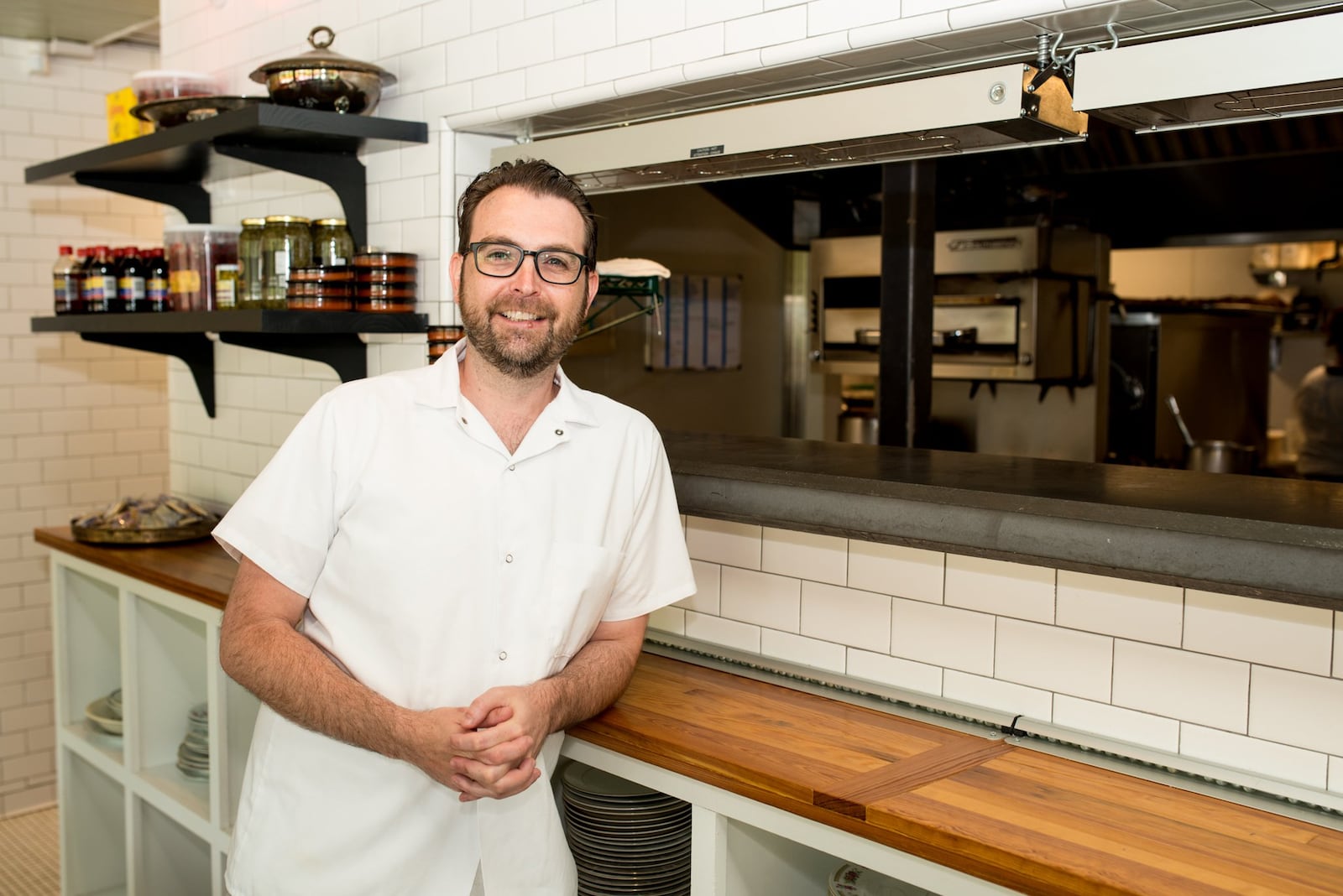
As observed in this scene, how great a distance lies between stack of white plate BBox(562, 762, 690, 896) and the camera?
2.09 metres

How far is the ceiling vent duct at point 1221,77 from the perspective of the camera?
4.67 feet

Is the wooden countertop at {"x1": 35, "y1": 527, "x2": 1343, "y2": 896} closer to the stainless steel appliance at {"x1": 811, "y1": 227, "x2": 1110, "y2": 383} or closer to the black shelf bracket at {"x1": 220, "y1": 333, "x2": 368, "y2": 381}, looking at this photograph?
the black shelf bracket at {"x1": 220, "y1": 333, "x2": 368, "y2": 381}

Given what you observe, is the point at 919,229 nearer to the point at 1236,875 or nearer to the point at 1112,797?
the point at 1112,797

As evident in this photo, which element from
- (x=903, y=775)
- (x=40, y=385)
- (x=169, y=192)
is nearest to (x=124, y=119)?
(x=169, y=192)

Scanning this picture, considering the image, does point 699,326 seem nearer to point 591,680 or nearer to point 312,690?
point 591,680

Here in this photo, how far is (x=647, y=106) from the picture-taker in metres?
2.57

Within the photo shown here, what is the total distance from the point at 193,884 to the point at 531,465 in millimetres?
2140

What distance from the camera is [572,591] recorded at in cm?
194

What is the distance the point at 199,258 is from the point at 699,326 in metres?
2.73

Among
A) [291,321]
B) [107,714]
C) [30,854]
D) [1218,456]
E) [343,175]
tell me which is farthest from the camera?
[1218,456]

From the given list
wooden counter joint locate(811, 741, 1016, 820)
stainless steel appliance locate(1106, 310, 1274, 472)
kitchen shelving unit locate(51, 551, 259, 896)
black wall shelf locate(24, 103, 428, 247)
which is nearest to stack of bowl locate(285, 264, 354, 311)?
black wall shelf locate(24, 103, 428, 247)

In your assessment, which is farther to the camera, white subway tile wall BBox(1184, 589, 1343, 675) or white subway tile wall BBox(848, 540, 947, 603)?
white subway tile wall BBox(848, 540, 947, 603)

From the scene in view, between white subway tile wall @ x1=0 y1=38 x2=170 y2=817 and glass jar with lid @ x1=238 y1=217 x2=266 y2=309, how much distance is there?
7.33 feet

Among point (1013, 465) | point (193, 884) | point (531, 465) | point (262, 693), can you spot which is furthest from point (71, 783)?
point (1013, 465)
